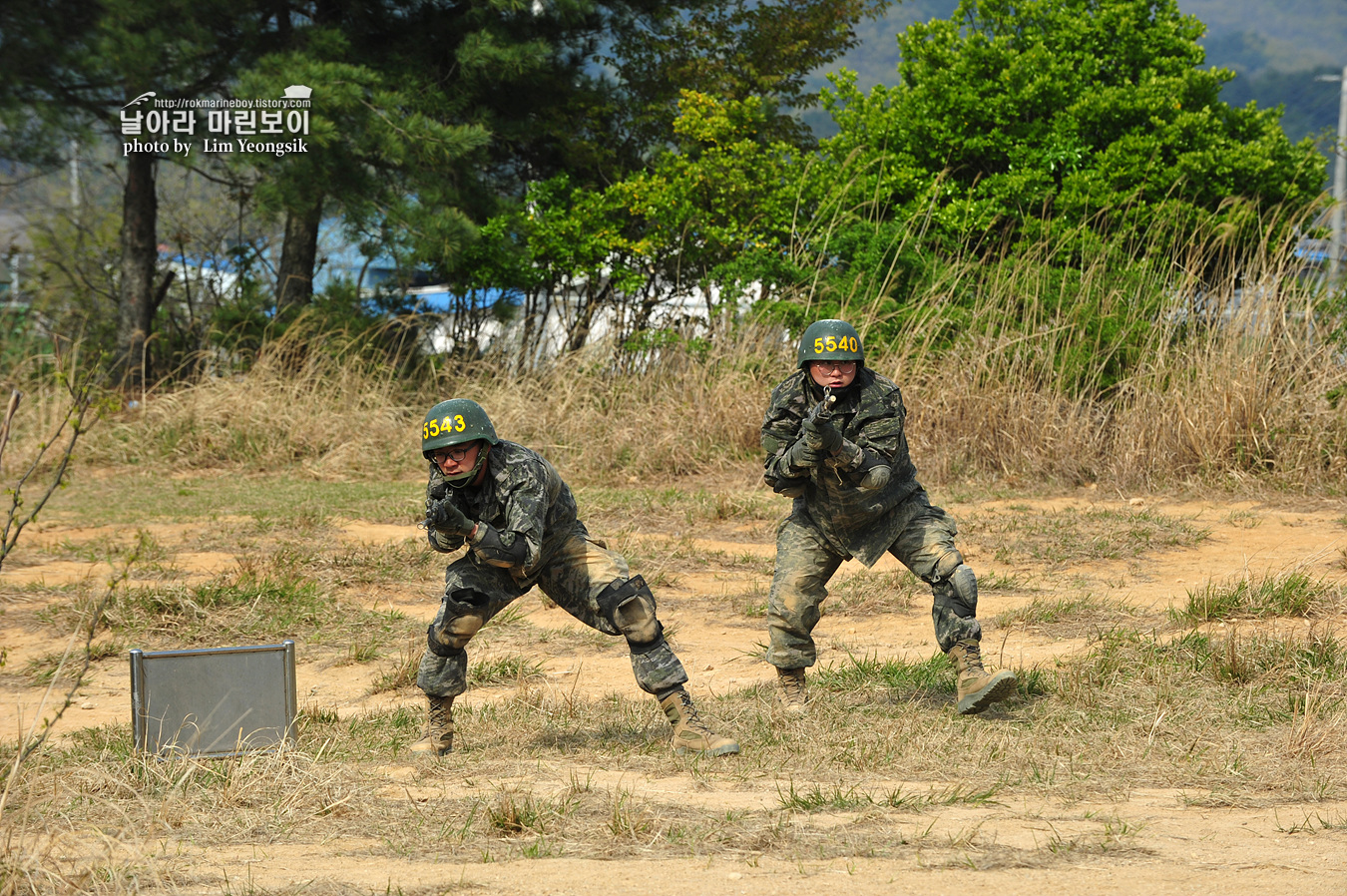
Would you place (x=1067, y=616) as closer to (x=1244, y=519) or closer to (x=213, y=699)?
(x=1244, y=519)

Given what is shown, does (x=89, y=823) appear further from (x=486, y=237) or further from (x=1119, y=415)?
(x=486, y=237)

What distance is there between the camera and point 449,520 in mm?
4219

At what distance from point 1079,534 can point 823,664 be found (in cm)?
302

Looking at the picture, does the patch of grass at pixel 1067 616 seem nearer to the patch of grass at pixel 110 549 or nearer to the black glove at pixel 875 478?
the black glove at pixel 875 478

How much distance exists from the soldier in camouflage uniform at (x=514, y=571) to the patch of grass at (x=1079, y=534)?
382 centimetres

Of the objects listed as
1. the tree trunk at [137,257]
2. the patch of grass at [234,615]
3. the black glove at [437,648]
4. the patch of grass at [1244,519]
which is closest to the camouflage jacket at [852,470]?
the black glove at [437,648]

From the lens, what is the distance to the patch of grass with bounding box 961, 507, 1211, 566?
7867 mm

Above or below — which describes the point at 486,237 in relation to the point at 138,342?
above

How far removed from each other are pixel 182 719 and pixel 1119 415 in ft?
26.3

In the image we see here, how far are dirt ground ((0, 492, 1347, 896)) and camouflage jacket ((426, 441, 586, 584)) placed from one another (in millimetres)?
813

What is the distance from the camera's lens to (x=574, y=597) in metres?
4.69

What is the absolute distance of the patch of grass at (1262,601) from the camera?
6188 millimetres

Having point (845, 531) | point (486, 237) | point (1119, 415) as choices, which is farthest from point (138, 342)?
point (845, 531)

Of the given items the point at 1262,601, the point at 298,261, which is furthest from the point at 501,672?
the point at 298,261
